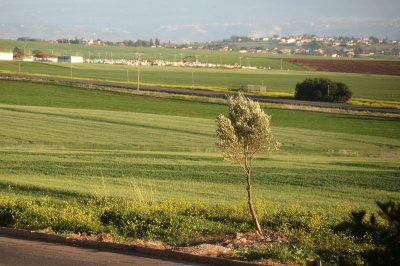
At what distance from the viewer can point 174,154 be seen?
2961cm

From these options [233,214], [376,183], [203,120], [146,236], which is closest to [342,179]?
[376,183]

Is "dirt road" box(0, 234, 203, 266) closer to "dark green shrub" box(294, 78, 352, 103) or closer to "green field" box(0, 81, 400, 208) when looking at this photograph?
"green field" box(0, 81, 400, 208)

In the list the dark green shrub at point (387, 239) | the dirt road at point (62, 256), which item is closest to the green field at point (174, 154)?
the dirt road at point (62, 256)

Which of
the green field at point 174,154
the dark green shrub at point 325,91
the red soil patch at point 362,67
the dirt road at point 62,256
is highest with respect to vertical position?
the red soil patch at point 362,67

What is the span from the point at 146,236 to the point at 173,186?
8.01 metres

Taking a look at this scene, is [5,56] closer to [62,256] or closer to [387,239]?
[62,256]

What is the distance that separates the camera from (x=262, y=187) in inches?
815

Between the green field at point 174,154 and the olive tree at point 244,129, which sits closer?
the olive tree at point 244,129

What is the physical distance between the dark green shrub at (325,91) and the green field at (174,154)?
16202 mm

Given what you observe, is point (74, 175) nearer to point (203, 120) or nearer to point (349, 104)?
point (203, 120)

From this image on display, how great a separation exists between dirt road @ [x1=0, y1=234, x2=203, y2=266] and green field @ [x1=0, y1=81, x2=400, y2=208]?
6.30 m

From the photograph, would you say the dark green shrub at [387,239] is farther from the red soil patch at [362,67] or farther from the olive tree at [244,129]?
the red soil patch at [362,67]

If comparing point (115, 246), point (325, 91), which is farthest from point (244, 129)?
point (325, 91)

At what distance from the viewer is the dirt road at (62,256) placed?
984cm
